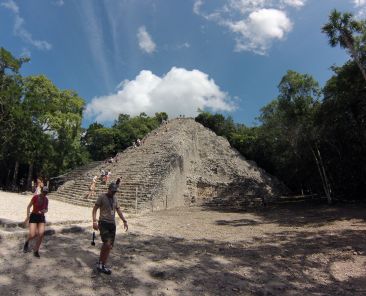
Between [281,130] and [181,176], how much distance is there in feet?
22.7

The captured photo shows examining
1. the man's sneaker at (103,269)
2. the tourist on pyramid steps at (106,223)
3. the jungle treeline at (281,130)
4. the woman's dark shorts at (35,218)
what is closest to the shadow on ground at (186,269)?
the man's sneaker at (103,269)

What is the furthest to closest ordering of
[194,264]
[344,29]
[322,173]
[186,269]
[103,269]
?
[322,173] → [344,29] → [194,264] → [186,269] → [103,269]

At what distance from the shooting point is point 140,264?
7.39 metres

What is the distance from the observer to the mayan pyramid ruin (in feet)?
69.7

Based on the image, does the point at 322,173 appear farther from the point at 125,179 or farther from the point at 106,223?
the point at 106,223

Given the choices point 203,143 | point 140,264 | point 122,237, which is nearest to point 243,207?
point 203,143

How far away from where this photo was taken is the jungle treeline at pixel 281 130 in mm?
19109

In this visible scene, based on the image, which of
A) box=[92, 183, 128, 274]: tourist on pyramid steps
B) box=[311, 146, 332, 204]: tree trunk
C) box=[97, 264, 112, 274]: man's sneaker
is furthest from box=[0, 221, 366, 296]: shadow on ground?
box=[311, 146, 332, 204]: tree trunk

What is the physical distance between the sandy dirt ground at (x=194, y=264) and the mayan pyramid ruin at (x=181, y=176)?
833 centimetres

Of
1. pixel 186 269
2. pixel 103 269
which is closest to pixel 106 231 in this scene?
pixel 103 269

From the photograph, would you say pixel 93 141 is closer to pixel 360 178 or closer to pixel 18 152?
pixel 18 152

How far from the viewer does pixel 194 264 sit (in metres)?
7.72

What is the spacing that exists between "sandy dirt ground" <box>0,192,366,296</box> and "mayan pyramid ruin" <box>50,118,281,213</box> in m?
8.33

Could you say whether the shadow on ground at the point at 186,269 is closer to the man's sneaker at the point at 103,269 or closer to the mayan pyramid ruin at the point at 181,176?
the man's sneaker at the point at 103,269
